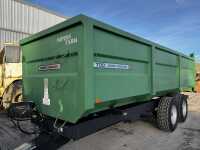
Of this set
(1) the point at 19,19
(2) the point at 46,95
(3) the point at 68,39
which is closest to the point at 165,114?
(2) the point at 46,95

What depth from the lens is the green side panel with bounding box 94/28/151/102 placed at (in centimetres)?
269

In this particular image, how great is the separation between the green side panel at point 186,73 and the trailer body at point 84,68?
2.11m

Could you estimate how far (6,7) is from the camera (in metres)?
12.3

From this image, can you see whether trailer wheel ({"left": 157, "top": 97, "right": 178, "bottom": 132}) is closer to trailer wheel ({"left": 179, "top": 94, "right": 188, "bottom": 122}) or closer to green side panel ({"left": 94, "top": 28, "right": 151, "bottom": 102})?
trailer wheel ({"left": 179, "top": 94, "right": 188, "bottom": 122})

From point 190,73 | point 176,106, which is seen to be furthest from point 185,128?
point 190,73

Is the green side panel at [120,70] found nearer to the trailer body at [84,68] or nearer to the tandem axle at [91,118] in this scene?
the trailer body at [84,68]

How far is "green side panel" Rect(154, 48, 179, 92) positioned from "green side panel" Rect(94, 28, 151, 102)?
47cm

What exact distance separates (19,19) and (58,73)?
1182 centimetres

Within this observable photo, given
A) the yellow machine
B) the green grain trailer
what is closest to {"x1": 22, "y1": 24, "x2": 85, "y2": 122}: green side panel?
the green grain trailer

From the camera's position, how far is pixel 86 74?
240 centimetres

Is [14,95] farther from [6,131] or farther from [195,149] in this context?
[195,149]

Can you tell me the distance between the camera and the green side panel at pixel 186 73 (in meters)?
5.94

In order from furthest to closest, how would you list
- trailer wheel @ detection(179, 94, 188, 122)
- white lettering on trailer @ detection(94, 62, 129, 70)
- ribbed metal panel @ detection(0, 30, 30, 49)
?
ribbed metal panel @ detection(0, 30, 30, 49) < trailer wheel @ detection(179, 94, 188, 122) < white lettering on trailer @ detection(94, 62, 129, 70)

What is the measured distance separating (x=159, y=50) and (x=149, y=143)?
2013 mm
